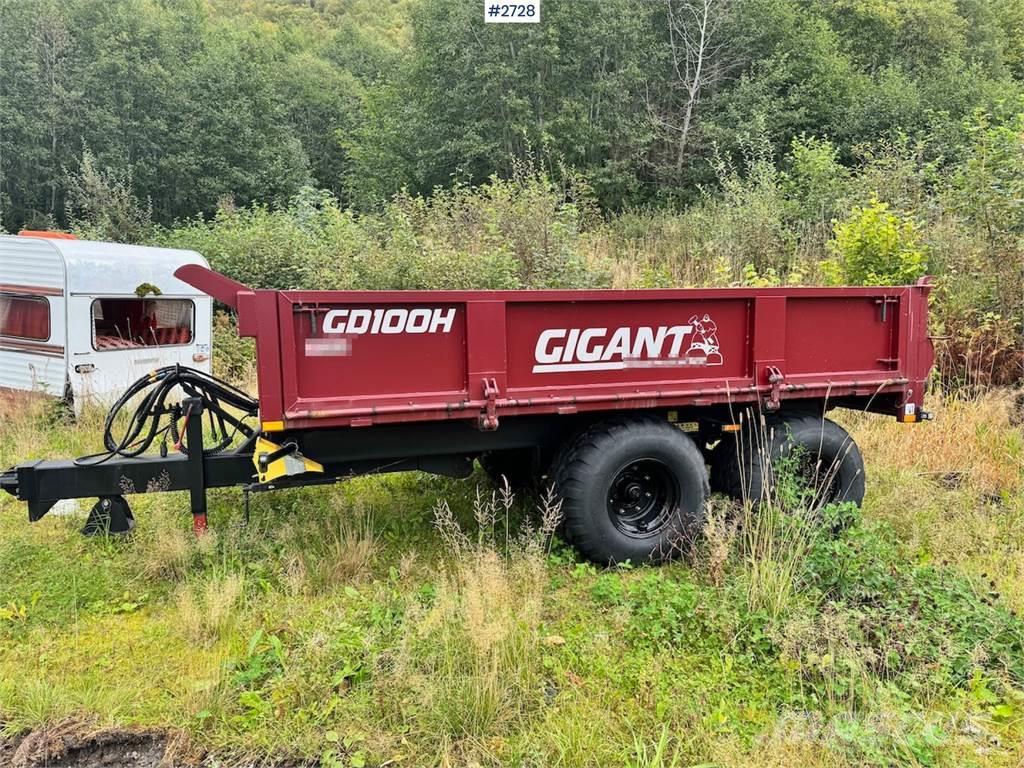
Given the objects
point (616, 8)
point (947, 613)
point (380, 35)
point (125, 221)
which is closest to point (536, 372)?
point (947, 613)

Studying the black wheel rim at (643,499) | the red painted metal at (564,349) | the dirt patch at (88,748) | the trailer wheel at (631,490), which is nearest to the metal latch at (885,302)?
the red painted metal at (564,349)

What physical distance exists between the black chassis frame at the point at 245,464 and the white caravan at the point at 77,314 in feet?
15.8

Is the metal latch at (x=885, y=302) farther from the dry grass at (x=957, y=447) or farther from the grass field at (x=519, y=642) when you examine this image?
the dry grass at (x=957, y=447)

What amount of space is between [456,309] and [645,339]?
1.17m

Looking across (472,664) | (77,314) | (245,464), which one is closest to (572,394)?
(472,664)

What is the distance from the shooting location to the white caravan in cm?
816

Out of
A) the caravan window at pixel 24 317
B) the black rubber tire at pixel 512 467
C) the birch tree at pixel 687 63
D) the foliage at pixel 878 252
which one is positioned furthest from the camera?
the birch tree at pixel 687 63

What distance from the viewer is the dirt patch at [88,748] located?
2.74m

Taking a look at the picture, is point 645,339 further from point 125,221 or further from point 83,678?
point 125,221

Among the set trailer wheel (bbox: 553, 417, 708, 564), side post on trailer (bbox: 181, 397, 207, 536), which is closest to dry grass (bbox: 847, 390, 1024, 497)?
trailer wheel (bbox: 553, 417, 708, 564)

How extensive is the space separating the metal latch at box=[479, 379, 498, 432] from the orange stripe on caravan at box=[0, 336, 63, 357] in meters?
6.67

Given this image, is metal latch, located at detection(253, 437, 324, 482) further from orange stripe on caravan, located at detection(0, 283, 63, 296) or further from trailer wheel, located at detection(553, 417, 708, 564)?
orange stripe on caravan, located at detection(0, 283, 63, 296)

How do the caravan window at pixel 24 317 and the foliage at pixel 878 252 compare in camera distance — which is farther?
the caravan window at pixel 24 317

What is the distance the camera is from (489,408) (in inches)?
151
